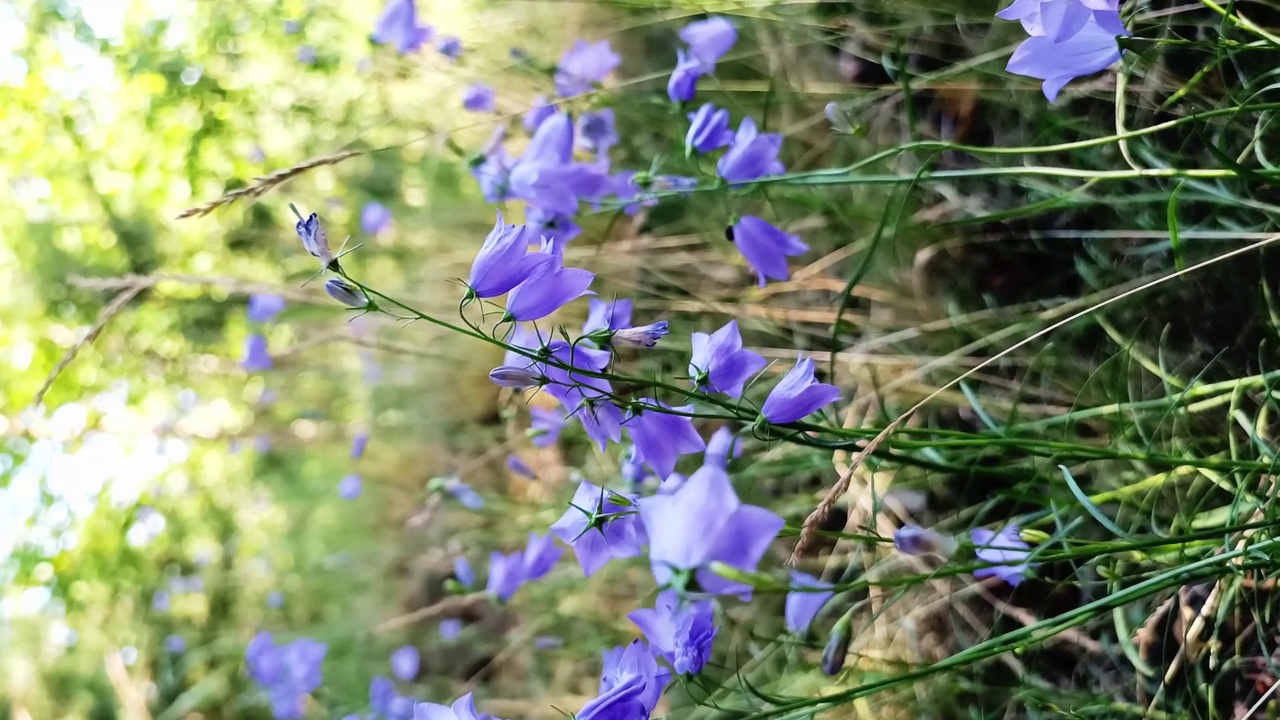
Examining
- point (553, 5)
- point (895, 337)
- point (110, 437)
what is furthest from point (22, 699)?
point (895, 337)

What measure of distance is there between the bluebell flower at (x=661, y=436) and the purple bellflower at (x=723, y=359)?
0.03 m

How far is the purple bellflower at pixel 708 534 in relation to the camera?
38 cm

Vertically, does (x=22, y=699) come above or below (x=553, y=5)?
below

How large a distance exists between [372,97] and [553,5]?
55 cm

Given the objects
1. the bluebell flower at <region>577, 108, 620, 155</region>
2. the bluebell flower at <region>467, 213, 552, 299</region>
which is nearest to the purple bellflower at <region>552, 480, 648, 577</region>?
the bluebell flower at <region>467, 213, 552, 299</region>

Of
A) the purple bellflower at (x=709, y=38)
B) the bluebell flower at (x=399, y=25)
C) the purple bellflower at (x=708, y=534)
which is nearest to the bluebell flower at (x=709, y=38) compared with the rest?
the purple bellflower at (x=709, y=38)

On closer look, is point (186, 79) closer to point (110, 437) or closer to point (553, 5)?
point (553, 5)

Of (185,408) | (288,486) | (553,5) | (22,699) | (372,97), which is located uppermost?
(553,5)

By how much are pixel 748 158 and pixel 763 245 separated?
0.09 metres

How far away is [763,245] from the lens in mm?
752

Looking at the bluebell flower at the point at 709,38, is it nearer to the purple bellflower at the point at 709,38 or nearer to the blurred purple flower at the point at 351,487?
the purple bellflower at the point at 709,38

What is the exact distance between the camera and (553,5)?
161cm

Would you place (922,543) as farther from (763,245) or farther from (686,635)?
(763,245)

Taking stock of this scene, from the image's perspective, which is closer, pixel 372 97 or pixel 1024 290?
pixel 1024 290
